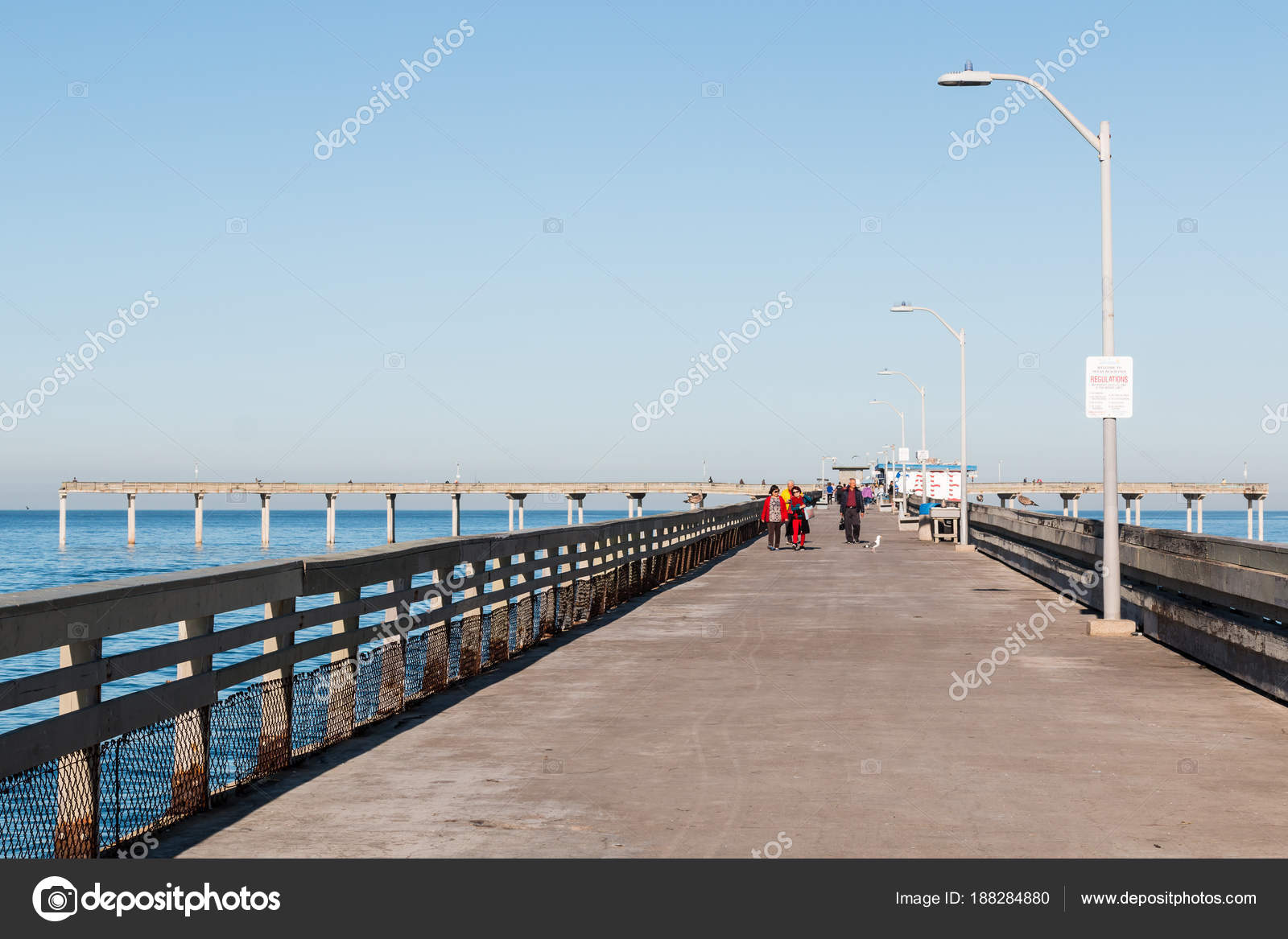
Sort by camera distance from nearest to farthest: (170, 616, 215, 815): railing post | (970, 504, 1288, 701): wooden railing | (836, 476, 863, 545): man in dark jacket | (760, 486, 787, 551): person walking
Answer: (170, 616, 215, 815): railing post
(970, 504, 1288, 701): wooden railing
(760, 486, 787, 551): person walking
(836, 476, 863, 545): man in dark jacket

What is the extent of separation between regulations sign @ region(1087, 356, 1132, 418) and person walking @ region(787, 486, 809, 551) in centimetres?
2503

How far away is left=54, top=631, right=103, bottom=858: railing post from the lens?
22.1 feet

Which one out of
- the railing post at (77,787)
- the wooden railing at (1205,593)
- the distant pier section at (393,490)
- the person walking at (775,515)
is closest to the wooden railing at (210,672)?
the railing post at (77,787)

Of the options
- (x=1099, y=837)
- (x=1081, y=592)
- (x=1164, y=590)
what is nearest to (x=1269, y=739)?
(x=1099, y=837)

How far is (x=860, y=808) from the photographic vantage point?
791 cm

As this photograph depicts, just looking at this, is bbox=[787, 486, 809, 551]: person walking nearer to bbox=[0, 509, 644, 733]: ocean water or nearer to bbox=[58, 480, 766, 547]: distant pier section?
bbox=[0, 509, 644, 733]: ocean water

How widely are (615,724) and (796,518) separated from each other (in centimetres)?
3287

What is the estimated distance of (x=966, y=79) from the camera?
1955 cm

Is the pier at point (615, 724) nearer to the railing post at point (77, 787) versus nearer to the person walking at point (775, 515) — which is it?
the railing post at point (77, 787)

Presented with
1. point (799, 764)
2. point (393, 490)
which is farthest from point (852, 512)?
point (393, 490)
